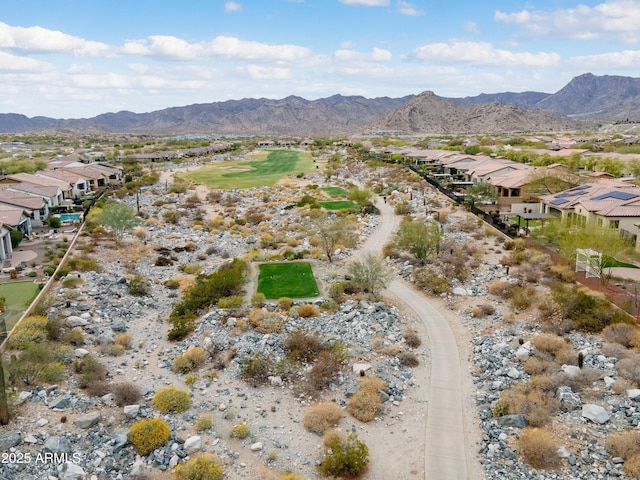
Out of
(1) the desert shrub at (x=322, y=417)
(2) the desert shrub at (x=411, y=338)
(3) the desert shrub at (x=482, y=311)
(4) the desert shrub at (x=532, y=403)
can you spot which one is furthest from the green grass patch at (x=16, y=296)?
(3) the desert shrub at (x=482, y=311)

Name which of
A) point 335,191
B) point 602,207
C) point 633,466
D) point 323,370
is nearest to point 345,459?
point 323,370

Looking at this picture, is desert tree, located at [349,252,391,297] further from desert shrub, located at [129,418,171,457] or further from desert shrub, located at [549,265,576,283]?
desert shrub, located at [129,418,171,457]

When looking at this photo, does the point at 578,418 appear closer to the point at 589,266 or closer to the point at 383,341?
the point at 383,341

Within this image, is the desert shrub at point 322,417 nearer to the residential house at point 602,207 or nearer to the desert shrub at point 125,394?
the desert shrub at point 125,394

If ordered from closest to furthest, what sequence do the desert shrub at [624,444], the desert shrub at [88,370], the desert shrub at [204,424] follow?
1. the desert shrub at [624,444]
2. the desert shrub at [204,424]
3. the desert shrub at [88,370]

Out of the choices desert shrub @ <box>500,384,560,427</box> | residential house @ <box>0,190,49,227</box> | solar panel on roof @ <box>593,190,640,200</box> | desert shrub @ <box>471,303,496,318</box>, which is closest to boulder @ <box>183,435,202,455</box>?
desert shrub @ <box>500,384,560,427</box>

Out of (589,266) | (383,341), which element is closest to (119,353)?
(383,341)

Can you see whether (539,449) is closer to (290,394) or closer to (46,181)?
(290,394)
